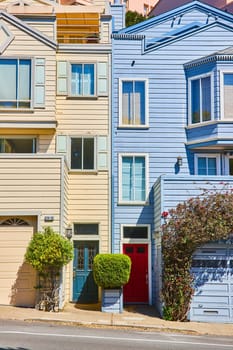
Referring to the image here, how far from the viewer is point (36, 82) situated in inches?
727

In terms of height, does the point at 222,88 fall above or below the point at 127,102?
above

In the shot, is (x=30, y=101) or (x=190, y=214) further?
(x=30, y=101)

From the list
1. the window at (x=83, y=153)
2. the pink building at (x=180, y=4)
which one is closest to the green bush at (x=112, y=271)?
the window at (x=83, y=153)

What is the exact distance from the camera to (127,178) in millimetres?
19156

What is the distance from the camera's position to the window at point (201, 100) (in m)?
18.8

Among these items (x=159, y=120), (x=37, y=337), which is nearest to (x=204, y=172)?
(x=159, y=120)

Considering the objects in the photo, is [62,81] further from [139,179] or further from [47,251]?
[47,251]

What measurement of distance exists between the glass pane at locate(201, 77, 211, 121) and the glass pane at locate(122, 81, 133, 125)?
2.78 m

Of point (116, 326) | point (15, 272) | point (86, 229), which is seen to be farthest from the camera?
point (86, 229)

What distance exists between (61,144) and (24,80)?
2.73 m

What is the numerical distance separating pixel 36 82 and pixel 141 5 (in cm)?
3369

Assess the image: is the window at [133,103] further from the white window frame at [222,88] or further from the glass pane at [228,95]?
the glass pane at [228,95]

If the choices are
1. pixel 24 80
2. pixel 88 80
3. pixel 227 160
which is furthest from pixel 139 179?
pixel 24 80

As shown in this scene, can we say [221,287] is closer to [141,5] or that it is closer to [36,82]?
[36,82]
